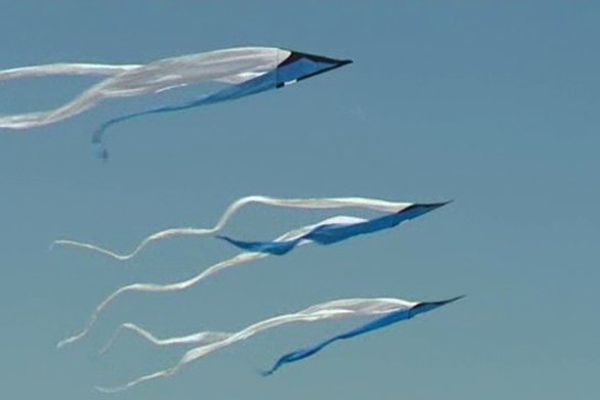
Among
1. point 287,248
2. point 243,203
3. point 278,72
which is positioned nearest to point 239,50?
point 278,72

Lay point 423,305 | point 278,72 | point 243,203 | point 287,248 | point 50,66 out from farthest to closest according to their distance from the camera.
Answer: point 423,305
point 287,248
point 243,203
point 278,72
point 50,66

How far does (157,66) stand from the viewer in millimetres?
37219

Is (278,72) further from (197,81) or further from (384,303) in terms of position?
(384,303)

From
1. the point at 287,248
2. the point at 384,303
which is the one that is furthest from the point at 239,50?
the point at 384,303

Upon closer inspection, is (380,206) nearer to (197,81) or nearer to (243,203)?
(243,203)

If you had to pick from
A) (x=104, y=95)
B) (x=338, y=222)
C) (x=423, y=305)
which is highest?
(x=104, y=95)

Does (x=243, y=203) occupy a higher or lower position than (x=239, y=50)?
lower

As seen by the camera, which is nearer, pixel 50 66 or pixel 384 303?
pixel 50 66

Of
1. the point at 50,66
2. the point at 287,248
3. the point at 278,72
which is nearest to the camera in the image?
the point at 50,66

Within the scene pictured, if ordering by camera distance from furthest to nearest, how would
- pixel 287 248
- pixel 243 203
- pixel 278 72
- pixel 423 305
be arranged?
pixel 423 305 → pixel 287 248 → pixel 243 203 → pixel 278 72

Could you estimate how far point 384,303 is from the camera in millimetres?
50531

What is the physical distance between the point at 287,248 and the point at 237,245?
3395mm

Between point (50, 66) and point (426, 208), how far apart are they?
17.9m

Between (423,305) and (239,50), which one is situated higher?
(239,50)
